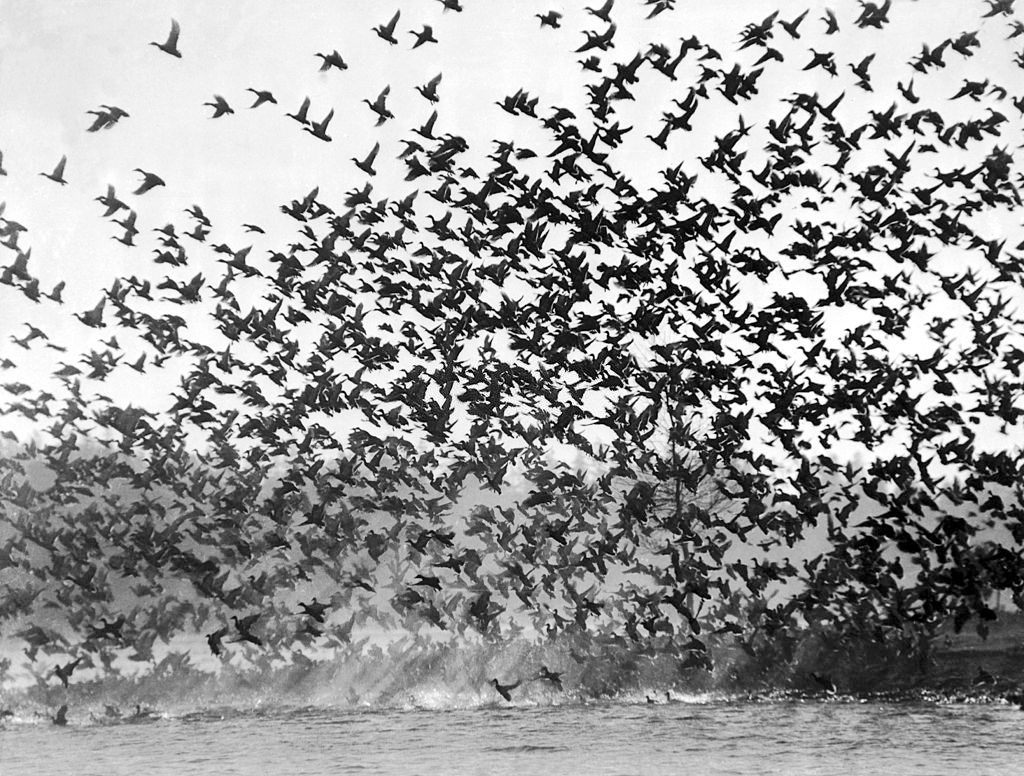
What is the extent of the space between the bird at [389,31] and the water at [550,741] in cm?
841

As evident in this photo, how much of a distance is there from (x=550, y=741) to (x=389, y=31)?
8.77 metres

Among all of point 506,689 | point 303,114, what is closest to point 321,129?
point 303,114

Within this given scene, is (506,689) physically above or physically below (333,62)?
below

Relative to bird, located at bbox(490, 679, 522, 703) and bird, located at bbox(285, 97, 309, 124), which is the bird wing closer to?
bird, located at bbox(285, 97, 309, 124)

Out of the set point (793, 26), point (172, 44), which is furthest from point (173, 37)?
point (793, 26)

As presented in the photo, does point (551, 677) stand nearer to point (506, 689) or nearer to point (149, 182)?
point (506, 689)

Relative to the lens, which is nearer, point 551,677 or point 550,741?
point 550,741

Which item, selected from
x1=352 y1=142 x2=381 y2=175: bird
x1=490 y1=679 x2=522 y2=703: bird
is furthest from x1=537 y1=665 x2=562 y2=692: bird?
x1=352 y1=142 x2=381 y2=175: bird

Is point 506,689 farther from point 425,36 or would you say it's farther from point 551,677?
point 425,36

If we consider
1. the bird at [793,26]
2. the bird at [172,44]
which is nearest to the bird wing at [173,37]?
the bird at [172,44]

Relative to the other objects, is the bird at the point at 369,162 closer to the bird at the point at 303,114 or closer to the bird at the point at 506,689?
the bird at the point at 303,114

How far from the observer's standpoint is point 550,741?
45.2ft

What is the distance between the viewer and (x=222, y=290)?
1762 centimetres

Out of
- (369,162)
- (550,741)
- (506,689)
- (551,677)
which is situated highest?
(369,162)
